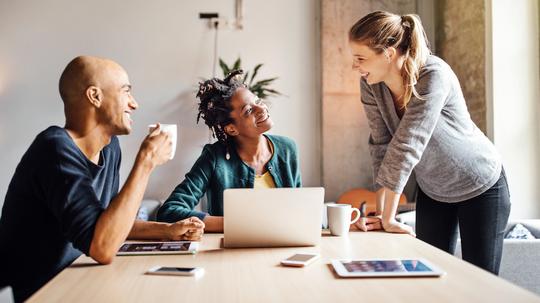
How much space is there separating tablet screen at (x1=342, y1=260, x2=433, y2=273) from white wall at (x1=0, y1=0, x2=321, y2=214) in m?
3.55

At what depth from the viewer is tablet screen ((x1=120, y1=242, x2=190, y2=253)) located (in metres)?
1.35

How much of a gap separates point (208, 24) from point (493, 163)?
3.40m

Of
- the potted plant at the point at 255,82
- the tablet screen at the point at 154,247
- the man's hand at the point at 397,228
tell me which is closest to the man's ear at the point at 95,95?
the tablet screen at the point at 154,247

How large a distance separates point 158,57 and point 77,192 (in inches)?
140

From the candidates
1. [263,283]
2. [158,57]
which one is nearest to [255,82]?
[158,57]

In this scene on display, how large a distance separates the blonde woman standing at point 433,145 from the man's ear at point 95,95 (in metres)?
0.89

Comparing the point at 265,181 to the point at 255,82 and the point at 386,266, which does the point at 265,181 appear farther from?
the point at 255,82

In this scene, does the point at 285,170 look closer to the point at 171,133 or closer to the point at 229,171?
the point at 229,171

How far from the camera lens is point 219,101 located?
2.16 meters

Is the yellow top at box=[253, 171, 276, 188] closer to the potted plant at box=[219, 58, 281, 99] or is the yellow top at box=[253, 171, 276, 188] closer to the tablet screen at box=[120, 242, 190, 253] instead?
the tablet screen at box=[120, 242, 190, 253]

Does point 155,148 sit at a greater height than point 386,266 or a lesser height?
greater

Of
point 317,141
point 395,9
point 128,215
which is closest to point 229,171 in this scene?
point 128,215

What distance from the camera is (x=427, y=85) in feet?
5.50

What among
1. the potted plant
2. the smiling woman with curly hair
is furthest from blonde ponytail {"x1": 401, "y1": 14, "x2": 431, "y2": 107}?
the potted plant
